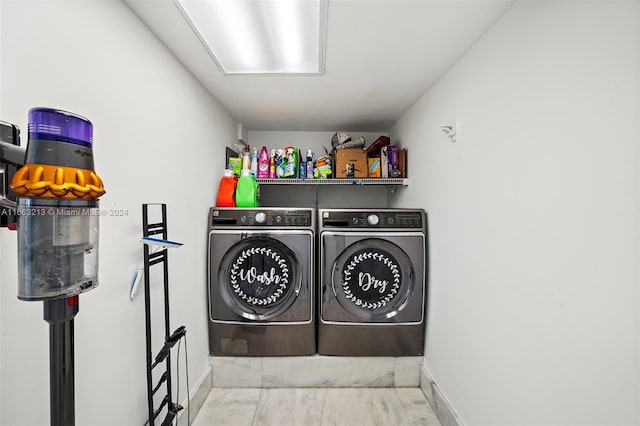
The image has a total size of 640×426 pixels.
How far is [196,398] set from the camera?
69.5 inches

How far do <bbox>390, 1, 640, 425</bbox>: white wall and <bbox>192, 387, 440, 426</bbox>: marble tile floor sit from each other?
37 cm

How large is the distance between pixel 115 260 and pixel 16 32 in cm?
78

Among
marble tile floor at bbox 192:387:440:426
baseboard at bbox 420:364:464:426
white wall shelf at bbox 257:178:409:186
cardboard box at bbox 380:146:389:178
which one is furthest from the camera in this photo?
cardboard box at bbox 380:146:389:178

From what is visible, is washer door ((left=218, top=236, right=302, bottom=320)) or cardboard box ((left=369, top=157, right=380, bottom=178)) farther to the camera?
cardboard box ((left=369, top=157, right=380, bottom=178))

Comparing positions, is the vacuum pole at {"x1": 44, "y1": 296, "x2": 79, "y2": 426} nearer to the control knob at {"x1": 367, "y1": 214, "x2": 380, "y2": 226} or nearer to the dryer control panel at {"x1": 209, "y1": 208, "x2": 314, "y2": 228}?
the dryer control panel at {"x1": 209, "y1": 208, "x2": 314, "y2": 228}

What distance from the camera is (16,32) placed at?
773 millimetres

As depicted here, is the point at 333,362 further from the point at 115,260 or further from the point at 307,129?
the point at 307,129

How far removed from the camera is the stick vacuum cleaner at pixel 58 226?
0.49 m

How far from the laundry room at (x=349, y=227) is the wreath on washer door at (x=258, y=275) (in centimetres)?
2

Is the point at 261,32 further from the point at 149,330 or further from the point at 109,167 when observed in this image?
the point at 149,330

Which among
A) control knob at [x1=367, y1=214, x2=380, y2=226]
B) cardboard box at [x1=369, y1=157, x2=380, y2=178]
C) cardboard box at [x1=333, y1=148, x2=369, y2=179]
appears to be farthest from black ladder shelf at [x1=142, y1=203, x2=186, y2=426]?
cardboard box at [x1=369, y1=157, x2=380, y2=178]

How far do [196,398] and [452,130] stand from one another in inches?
90.9

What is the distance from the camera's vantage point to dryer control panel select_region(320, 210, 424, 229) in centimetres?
203

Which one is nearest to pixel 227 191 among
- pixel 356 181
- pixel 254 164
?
pixel 254 164
